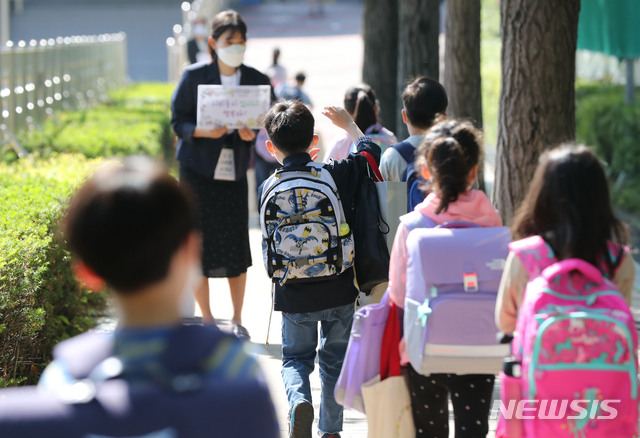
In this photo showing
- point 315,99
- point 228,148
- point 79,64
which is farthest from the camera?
point 315,99

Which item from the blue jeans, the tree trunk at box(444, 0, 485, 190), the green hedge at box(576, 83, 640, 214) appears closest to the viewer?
the blue jeans

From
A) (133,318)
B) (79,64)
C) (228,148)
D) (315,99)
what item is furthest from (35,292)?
(315,99)

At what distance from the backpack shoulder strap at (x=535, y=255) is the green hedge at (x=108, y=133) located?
23.9 ft

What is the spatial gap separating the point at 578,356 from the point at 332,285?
5.83 feet

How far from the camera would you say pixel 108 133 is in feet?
36.0

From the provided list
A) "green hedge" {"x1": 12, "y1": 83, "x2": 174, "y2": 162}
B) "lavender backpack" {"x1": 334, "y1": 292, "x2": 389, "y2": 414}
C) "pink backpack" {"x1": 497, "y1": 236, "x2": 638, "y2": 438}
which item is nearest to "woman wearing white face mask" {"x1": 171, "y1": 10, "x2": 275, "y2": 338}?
"lavender backpack" {"x1": 334, "y1": 292, "x2": 389, "y2": 414}

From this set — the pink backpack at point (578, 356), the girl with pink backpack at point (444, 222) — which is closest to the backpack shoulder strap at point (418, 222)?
the girl with pink backpack at point (444, 222)

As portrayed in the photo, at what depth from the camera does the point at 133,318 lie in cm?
194

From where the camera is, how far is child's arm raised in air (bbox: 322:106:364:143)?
189 inches

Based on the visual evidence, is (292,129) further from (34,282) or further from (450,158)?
(34,282)

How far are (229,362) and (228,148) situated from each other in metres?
4.70

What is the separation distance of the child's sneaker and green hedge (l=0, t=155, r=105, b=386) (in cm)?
153

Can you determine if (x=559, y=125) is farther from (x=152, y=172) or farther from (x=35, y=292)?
(x=152, y=172)

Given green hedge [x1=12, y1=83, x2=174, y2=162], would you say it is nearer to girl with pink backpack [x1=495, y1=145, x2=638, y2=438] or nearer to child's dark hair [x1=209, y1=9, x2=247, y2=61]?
child's dark hair [x1=209, y1=9, x2=247, y2=61]
